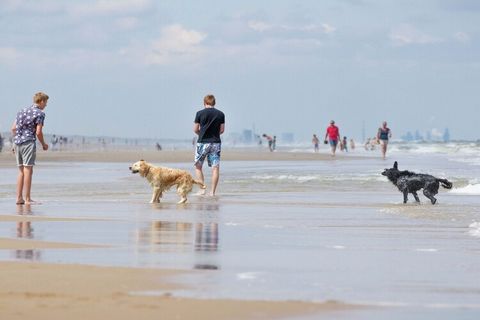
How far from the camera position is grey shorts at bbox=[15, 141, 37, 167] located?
15.6m

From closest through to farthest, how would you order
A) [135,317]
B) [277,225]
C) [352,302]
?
[135,317] → [352,302] → [277,225]

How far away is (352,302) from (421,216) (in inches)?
273

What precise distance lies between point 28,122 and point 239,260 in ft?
24.9

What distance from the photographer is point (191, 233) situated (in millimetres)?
10969

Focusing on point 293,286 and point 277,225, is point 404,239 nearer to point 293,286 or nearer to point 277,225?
point 277,225

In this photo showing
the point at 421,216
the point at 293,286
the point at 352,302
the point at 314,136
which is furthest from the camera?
the point at 314,136

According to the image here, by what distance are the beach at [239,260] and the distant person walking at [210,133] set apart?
213cm

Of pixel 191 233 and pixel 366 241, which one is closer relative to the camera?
pixel 366 241

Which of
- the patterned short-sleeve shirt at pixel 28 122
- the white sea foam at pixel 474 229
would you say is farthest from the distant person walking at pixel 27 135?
the white sea foam at pixel 474 229

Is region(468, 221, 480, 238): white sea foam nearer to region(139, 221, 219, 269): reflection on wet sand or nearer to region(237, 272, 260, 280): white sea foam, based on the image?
region(139, 221, 219, 269): reflection on wet sand

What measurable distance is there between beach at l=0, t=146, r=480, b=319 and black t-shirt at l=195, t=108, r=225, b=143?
2178mm

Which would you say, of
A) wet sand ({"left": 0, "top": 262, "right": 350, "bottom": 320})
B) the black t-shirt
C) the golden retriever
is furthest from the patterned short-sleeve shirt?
wet sand ({"left": 0, "top": 262, "right": 350, "bottom": 320})

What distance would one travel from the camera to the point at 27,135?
15.6m

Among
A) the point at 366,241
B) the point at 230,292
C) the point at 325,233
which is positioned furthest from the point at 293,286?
the point at 325,233
